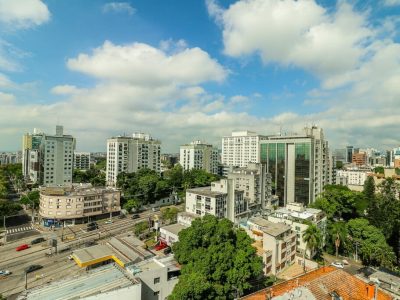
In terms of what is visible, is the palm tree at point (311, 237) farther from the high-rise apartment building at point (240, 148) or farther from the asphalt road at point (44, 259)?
the high-rise apartment building at point (240, 148)

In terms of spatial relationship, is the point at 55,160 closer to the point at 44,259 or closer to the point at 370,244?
the point at 44,259

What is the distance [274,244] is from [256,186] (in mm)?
41889

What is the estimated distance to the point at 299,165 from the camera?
101 metres

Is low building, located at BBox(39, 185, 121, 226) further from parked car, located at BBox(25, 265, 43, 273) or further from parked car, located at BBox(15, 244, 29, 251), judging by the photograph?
parked car, located at BBox(25, 265, 43, 273)

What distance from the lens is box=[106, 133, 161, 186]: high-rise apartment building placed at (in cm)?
13188

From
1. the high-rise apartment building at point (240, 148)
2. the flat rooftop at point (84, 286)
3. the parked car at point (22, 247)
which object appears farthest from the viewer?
the high-rise apartment building at point (240, 148)

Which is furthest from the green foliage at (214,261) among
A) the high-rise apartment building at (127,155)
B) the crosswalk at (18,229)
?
the high-rise apartment building at (127,155)

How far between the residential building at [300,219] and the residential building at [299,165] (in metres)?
31.0

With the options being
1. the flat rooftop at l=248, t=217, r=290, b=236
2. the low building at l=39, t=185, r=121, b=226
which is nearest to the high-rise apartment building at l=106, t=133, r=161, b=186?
the low building at l=39, t=185, r=121, b=226

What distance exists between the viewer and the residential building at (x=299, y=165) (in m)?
98.4

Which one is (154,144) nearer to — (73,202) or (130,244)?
(73,202)

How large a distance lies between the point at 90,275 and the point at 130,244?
21.6 metres

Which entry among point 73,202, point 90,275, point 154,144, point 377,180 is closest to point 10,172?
point 154,144

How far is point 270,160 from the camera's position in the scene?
368 feet
